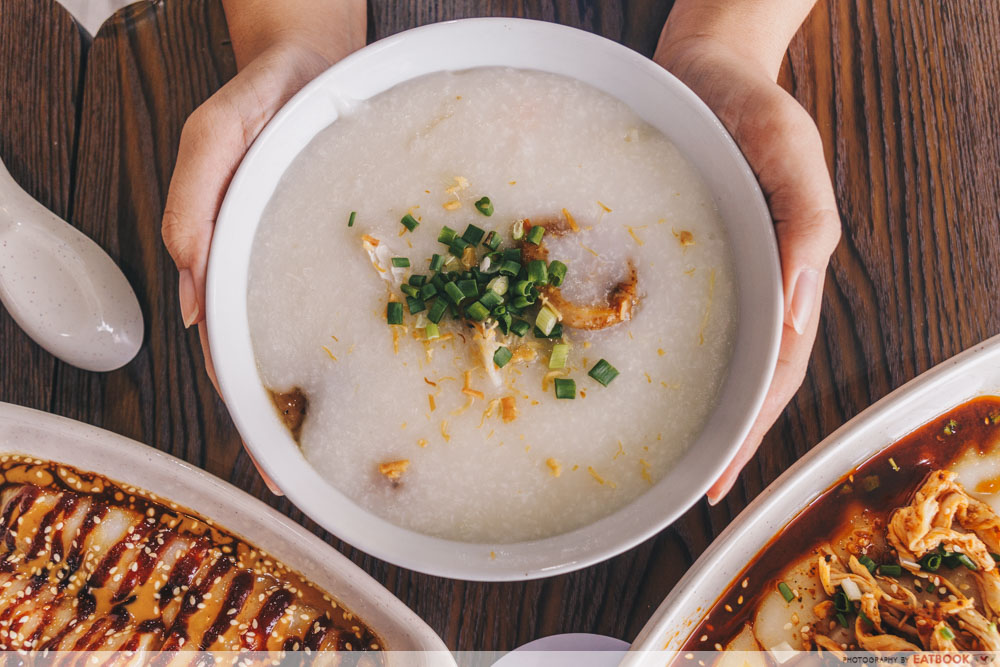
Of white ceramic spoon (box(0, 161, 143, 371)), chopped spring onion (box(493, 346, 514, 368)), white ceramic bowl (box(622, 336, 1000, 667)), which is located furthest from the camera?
white ceramic spoon (box(0, 161, 143, 371))

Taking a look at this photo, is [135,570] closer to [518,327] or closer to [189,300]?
[189,300]

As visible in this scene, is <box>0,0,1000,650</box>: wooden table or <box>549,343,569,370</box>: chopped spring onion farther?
<box>0,0,1000,650</box>: wooden table

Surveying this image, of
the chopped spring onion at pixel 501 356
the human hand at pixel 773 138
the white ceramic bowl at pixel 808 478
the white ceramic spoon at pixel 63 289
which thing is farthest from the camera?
the white ceramic spoon at pixel 63 289

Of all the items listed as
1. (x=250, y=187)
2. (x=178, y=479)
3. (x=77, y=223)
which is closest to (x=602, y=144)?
(x=250, y=187)

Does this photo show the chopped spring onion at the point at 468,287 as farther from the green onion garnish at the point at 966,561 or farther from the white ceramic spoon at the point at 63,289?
the green onion garnish at the point at 966,561

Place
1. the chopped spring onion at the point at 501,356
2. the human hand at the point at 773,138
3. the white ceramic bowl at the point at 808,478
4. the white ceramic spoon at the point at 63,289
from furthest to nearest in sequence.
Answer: the white ceramic spoon at the point at 63,289
the white ceramic bowl at the point at 808,478
the human hand at the point at 773,138
the chopped spring onion at the point at 501,356

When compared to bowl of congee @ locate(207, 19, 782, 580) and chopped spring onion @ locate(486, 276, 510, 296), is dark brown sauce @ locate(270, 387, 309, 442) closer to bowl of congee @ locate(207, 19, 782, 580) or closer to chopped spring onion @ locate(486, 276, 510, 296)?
bowl of congee @ locate(207, 19, 782, 580)

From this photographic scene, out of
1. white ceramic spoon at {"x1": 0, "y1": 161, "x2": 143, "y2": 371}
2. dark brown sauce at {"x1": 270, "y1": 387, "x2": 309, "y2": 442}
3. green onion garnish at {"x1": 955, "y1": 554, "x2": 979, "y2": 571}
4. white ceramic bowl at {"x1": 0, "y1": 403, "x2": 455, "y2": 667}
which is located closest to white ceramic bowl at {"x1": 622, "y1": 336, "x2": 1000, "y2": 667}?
green onion garnish at {"x1": 955, "y1": 554, "x2": 979, "y2": 571}

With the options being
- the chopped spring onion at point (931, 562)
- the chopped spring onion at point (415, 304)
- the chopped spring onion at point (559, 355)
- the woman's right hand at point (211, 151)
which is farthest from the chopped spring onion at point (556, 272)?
the chopped spring onion at point (931, 562)
